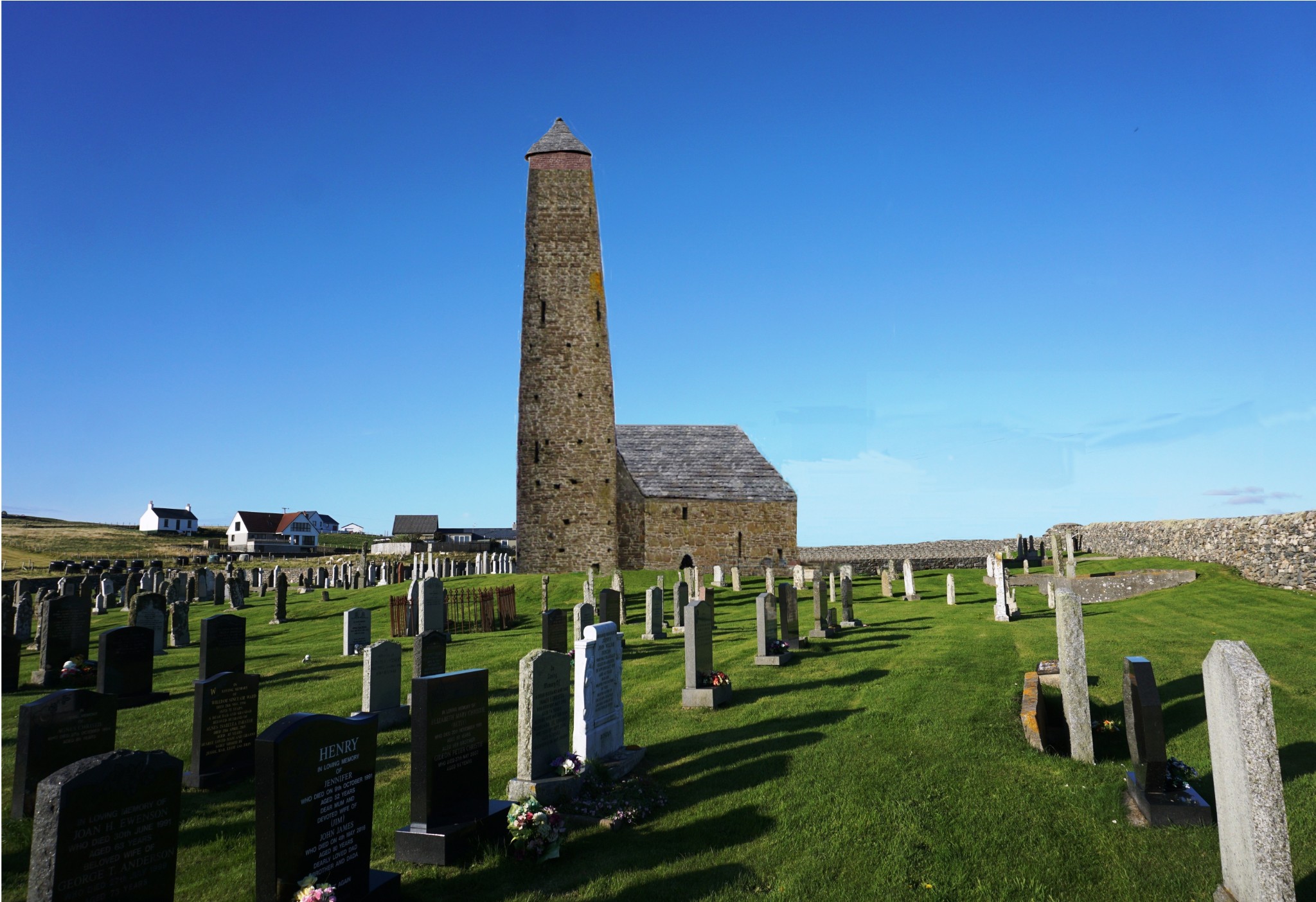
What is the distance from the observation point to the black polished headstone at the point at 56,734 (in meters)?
7.98

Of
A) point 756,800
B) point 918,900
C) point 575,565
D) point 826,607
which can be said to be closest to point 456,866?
point 756,800

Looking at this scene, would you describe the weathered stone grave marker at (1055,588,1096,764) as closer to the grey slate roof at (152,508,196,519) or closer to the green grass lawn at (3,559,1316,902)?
the green grass lawn at (3,559,1316,902)

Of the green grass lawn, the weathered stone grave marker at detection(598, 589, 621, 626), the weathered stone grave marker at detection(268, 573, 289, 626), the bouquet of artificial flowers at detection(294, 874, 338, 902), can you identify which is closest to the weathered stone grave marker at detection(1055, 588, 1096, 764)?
the green grass lawn

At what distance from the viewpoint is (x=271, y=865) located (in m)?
5.35

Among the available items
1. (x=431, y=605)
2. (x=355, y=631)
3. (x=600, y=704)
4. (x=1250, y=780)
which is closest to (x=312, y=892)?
(x=600, y=704)

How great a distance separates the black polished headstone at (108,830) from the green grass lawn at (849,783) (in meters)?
1.52

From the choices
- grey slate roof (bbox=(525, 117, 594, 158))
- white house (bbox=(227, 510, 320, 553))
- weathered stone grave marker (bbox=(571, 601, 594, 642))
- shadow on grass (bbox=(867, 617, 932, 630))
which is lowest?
shadow on grass (bbox=(867, 617, 932, 630))

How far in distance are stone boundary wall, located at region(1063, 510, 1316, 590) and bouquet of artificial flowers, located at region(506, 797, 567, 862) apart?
23251 mm

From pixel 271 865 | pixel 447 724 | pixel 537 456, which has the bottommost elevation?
pixel 271 865

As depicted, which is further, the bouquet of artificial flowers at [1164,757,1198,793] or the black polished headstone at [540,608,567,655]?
the black polished headstone at [540,608,567,655]

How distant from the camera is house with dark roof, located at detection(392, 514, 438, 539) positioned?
305 feet

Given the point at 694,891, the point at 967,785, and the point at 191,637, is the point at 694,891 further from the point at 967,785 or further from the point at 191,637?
the point at 191,637

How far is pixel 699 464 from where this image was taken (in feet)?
139

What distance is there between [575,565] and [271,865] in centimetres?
3174
